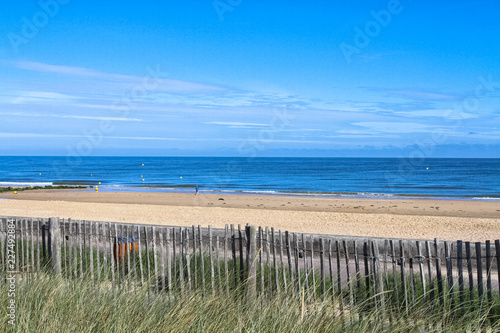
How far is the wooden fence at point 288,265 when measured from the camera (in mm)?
5660

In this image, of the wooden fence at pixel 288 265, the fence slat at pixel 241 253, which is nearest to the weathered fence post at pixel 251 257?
the wooden fence at pixel 288 265

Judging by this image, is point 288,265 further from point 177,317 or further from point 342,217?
point 342,217

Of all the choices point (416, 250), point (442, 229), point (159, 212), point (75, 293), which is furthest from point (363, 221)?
point (75, 293)

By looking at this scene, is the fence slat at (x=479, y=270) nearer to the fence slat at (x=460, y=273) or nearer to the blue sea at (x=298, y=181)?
the fence slat at (x=460, y=273)

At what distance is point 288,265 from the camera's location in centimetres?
652

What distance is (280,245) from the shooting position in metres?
6.47

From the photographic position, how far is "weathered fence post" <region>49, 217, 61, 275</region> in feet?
26.4

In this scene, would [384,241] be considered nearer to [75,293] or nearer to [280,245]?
[280,245]

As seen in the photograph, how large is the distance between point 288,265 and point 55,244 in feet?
13.6

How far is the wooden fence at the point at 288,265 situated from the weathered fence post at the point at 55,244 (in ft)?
0.05

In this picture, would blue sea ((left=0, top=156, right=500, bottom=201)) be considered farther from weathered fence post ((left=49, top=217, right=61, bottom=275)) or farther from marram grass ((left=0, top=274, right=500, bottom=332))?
marram grass ((left=0, top=274, right=500, bottom=332))

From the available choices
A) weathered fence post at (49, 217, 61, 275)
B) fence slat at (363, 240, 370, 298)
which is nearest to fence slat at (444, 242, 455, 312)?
fence slat at (363, 240, 370, 298)

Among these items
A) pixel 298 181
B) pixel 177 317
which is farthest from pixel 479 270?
pixel 298 181

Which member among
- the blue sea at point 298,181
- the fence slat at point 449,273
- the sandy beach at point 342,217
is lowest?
the blue sea at point 298,181
